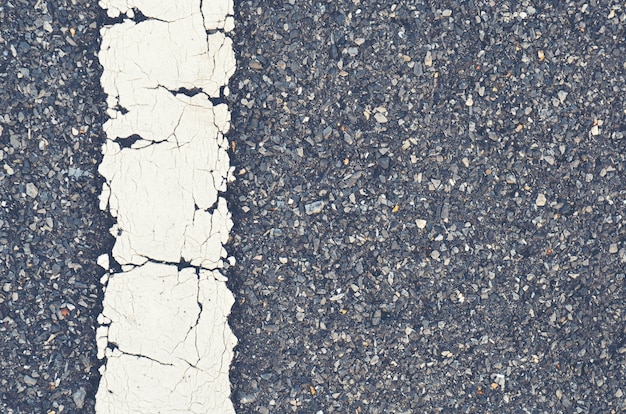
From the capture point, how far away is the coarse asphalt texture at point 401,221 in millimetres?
2270

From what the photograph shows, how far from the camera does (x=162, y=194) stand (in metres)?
2.26

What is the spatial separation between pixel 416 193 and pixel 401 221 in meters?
0.12

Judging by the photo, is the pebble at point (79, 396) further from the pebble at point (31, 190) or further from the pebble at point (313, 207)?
the pebble at point (313, 207)

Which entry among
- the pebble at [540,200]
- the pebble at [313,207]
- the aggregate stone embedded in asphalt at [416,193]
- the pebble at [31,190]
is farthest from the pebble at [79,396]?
the pebble at [540,200]

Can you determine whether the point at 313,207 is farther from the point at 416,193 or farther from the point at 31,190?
the point at 31,190

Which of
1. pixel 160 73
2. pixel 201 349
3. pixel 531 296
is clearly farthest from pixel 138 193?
pixel 531 296

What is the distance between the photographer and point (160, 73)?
2262mm

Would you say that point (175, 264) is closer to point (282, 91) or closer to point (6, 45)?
point (282, 91)

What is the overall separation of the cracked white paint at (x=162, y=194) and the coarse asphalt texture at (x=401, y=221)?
68mm

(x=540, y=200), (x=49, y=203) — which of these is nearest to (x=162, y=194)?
(x=49, y=203)

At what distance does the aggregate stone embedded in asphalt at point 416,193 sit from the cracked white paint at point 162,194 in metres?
0.10

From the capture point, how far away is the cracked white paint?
88.8 inches

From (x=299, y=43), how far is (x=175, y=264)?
0.92 meters

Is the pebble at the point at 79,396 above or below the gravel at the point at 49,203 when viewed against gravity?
below
